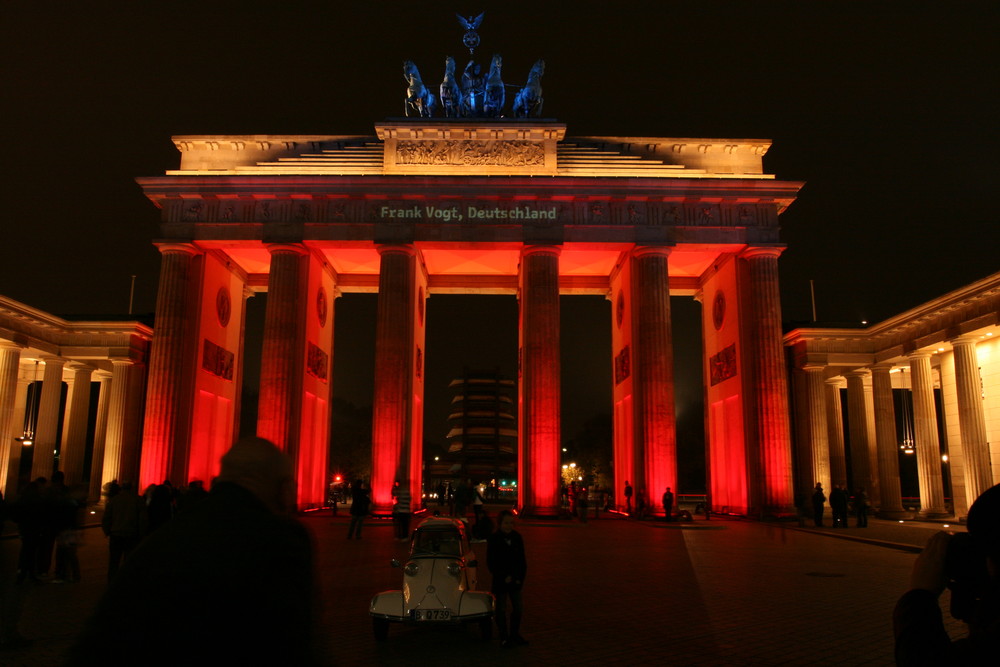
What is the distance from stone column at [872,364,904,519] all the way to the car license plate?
123 feet

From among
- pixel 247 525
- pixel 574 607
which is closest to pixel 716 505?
pixel 574 607

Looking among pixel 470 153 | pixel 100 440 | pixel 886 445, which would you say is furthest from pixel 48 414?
pixel 886 445

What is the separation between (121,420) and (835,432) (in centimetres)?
4403

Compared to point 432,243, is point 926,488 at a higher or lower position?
lower

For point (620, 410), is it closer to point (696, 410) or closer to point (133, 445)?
point (133, 445)

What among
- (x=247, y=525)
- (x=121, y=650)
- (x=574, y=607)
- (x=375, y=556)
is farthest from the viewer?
(x=375, y=556)

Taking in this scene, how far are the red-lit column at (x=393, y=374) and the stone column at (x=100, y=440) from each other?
1949cm

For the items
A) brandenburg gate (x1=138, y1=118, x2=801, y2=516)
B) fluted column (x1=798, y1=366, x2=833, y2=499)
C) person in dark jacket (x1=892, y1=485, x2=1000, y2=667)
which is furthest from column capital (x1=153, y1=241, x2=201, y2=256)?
person in dark jacket (x1=892, y1=485, x2=1000, y2=667)

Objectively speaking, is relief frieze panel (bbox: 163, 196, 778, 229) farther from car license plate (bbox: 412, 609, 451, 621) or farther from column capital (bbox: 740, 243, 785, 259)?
car license plate (bbox: 412, 609, 451, 621)

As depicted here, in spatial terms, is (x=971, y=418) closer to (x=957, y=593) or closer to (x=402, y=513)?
(x=402, y=513)

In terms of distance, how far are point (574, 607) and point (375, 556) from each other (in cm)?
900

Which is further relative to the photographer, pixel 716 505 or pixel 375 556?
pixel 716 505

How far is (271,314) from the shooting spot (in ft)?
127

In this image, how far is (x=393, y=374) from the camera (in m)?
38.1
